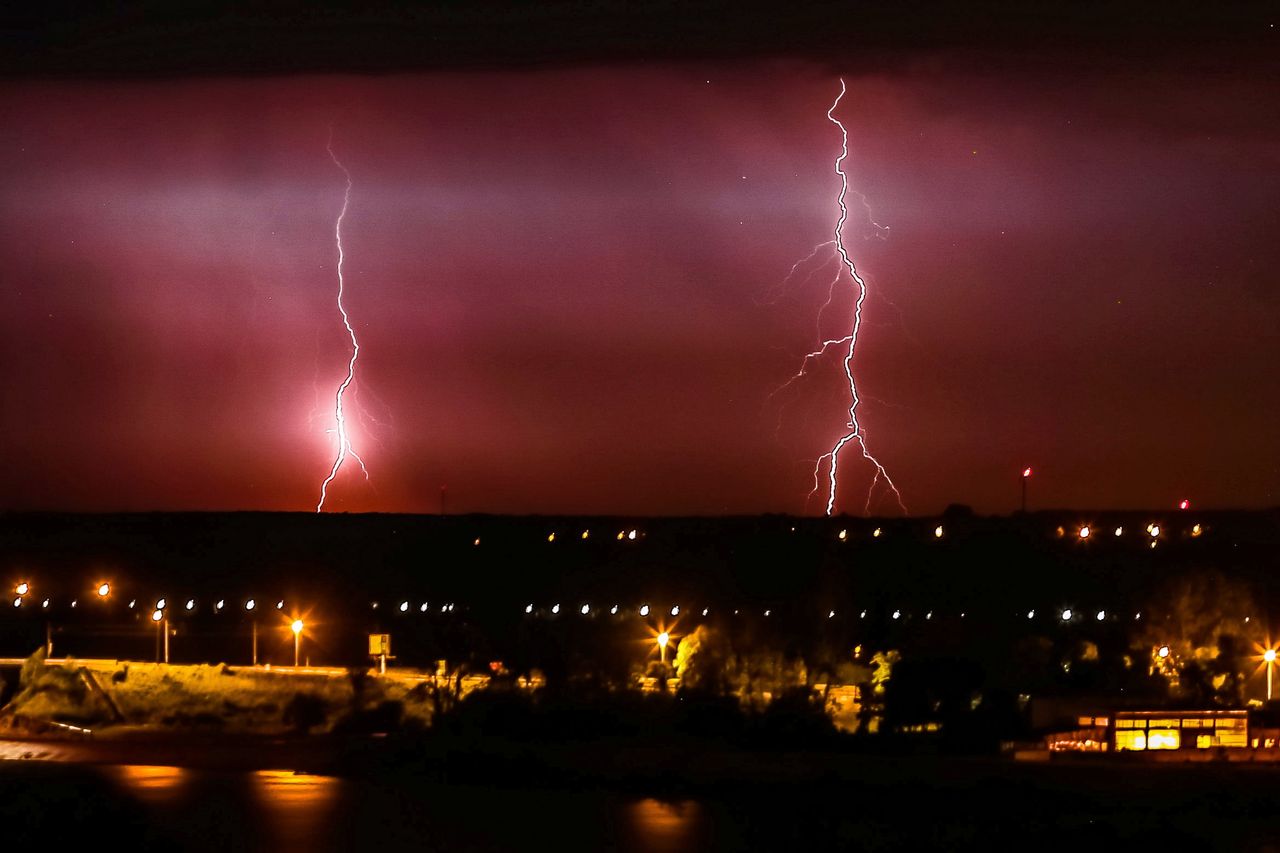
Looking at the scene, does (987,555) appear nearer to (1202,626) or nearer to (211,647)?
(1202,626)

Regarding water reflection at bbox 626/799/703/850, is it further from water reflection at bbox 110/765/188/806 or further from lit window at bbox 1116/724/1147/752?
lit window at bbox 1116/724/1147/752

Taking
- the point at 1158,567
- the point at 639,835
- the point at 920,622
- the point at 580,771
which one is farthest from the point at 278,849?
the point at 1158,567

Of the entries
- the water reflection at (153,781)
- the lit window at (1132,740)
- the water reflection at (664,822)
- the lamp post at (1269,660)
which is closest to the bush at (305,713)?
the water reflection at (153,781)

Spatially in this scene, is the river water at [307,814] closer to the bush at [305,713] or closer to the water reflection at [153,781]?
the water reflection at [153,781]

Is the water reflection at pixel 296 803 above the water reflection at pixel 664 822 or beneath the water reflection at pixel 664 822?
above

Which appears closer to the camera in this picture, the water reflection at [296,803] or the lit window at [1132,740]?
the water reflection at [296,803]

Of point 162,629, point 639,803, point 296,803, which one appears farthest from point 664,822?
point 162,629
